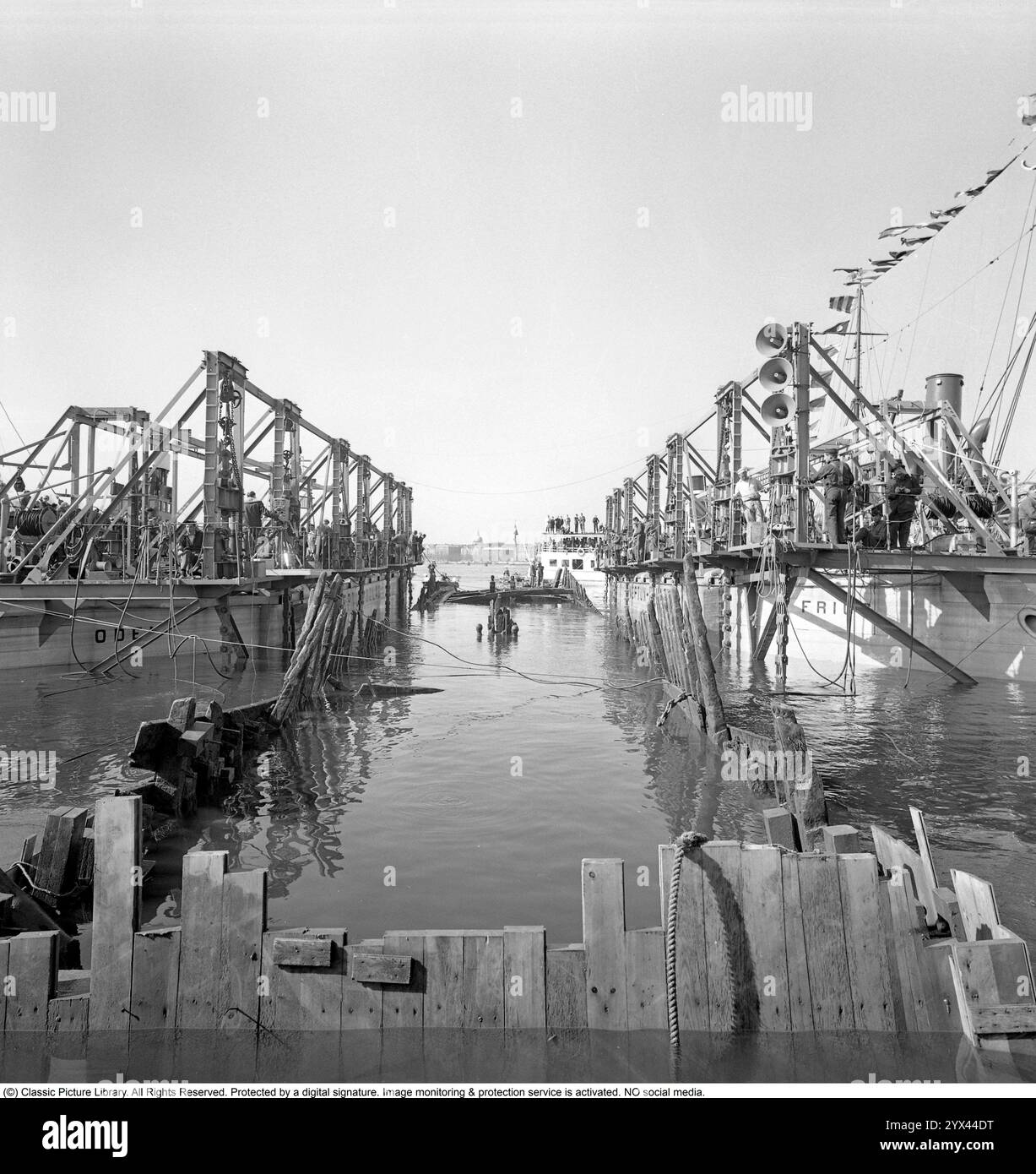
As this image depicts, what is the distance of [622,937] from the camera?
4.86 m

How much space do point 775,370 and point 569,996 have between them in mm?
18557

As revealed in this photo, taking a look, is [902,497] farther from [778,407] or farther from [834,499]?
[778,407]

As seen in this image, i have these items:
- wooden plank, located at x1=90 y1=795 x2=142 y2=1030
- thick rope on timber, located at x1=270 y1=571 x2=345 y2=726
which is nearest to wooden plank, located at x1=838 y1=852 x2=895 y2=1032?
wooden plank, located at x1=90 y1=795 x2=142 y2=1030

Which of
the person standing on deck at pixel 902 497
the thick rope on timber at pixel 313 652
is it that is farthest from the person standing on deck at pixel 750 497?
the thick rope on timber at pixel 313 652

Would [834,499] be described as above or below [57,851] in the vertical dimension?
above

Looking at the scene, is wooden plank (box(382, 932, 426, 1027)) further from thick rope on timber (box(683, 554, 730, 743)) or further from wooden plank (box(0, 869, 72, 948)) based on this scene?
thick rope on timber (box(683, 554, 730, 743))

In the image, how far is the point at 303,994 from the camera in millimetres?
4953

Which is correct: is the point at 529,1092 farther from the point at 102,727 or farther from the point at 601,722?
the point at 102,727

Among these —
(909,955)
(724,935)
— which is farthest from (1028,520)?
(724,935)

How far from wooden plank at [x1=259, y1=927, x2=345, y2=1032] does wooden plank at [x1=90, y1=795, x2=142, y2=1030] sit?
3.00ft

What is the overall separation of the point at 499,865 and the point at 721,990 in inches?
170

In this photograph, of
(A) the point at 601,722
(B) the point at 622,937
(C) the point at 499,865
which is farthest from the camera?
(A) the point at 601,722
